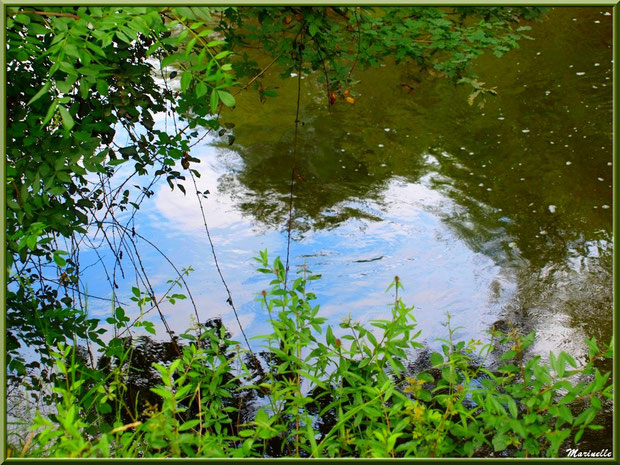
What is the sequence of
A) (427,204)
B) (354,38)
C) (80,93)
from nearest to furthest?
1. (80,93)
2. (354,38)
3. (427,204)

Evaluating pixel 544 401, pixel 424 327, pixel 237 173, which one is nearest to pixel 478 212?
pixel 424 327

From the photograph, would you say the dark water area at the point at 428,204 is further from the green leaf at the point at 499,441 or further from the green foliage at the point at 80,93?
the green leaf at the point at 499,441

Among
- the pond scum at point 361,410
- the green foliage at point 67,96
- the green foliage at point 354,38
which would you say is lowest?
the pond scum at point 361,410

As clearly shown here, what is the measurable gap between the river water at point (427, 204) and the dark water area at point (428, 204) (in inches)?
0.5

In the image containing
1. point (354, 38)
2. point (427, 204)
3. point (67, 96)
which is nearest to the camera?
point (67, 96)

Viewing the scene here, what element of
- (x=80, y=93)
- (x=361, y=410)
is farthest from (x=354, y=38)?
(x=361, y=410)

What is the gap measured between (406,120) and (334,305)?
105 inches

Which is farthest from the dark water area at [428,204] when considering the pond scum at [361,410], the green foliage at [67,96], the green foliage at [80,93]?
the pond scum at [361,410]

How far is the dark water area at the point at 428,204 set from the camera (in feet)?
12.5

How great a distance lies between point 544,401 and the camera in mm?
1638

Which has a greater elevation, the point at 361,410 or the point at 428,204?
the point at 428,204

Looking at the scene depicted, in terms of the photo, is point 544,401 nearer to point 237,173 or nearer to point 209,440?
point 209,440

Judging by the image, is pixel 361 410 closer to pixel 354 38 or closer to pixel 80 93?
pixel 80 93

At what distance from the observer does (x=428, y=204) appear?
188 inches
